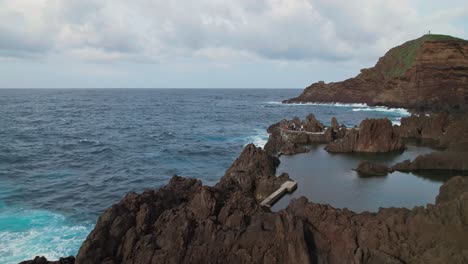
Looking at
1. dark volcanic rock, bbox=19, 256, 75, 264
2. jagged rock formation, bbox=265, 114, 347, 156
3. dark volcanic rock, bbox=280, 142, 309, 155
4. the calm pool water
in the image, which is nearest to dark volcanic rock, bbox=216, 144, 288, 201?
the calm pool water

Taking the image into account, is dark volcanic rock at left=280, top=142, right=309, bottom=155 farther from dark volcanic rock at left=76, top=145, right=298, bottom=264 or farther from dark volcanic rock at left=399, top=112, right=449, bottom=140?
dark volcanic rock at left=76, top=145, right=298, bottom=264

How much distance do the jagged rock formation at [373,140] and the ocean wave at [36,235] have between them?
32.9 m

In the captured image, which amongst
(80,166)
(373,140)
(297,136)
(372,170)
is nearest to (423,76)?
(297,136)

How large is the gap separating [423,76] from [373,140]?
54.6m

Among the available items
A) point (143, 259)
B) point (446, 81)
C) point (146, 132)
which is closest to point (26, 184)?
point (143, 259)

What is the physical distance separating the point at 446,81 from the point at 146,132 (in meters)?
65.8

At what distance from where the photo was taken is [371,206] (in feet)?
93.1

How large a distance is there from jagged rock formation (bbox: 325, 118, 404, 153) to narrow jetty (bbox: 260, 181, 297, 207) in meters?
19.0

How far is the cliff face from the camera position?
90000 mm

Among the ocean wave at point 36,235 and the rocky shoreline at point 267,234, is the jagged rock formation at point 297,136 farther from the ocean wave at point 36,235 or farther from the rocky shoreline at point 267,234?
the rocky shoreline at point 267,234

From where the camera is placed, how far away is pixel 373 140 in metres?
49.8

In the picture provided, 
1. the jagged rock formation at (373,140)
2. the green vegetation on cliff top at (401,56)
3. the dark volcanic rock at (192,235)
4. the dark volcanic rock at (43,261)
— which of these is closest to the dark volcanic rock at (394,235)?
the dark volcanic rock at (192,235)

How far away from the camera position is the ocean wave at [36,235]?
75.6 ft

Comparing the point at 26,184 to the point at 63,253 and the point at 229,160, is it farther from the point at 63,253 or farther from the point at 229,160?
the point at 229,160
